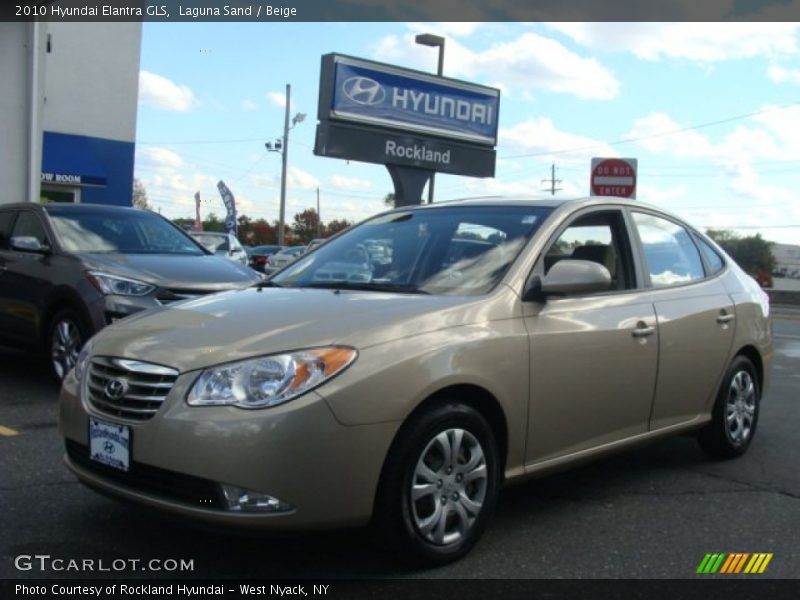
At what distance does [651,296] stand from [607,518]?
127cm

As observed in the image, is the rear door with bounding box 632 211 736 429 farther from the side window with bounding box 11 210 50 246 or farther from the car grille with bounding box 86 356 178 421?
the side window with bounding box 11 210 50 246

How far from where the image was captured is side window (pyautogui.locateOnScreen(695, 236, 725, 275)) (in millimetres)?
5488

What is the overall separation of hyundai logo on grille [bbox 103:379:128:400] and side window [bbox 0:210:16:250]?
5102 mm

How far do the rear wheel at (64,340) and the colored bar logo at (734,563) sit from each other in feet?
15.8

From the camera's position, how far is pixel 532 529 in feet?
13.3

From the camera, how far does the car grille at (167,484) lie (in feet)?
10.2

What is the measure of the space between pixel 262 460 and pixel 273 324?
633 mm

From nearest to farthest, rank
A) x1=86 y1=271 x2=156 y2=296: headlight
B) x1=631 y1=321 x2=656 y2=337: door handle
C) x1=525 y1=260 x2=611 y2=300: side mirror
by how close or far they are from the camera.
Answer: x1=525 y1=260 x2=611 y2=300: side mirror, x1=631 y1=321 x2=656 y2=337: door handle, x1=86 y1=271 x2=156 y2=296: headlight

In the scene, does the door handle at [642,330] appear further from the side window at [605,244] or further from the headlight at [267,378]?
the headlight at [267,378]

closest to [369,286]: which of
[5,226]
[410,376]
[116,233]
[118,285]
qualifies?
[410,376]

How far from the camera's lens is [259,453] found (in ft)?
9.91

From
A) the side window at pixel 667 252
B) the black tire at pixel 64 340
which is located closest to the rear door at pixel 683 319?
the side window at pixel 667 252

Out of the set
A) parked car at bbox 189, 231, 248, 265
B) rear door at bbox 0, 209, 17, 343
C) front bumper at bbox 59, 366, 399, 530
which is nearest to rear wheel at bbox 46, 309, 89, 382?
rear door at bbox 0, 209, 17, 343

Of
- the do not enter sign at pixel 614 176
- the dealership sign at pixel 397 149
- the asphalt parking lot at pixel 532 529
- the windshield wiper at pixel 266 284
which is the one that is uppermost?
the dealership sign at pixel 397 149
